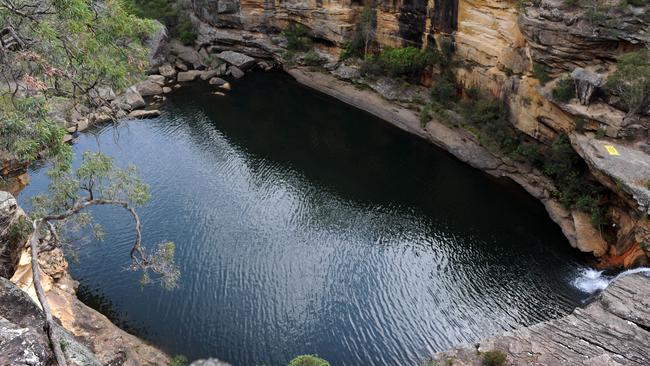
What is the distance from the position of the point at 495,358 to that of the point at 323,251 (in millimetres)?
8564

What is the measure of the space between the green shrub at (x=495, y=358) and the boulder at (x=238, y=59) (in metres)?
33.0

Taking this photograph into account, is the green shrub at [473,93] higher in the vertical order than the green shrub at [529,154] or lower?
higher

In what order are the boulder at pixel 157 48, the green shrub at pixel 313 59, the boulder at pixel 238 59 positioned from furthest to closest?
the boulder at pixel 238 59, the boulder at pixel 157 48, the green shrub at pixel 313 59

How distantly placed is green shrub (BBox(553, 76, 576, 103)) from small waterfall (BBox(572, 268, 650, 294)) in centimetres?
754

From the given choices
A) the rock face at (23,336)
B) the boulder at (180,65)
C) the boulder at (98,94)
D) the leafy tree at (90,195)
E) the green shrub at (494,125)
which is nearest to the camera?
the rock face at (23,336)

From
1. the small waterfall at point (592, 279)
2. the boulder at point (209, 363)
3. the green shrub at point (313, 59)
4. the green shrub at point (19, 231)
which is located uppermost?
the green shrub at point (19, 231)

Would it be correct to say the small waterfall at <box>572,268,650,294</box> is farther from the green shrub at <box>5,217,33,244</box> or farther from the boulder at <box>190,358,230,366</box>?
the green shrub at <box>5,217,33,244</box>

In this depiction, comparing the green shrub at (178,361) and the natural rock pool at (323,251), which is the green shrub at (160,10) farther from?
the green shrub at (178,361)

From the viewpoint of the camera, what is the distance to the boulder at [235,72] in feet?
134

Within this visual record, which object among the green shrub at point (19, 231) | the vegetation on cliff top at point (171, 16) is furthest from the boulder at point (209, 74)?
the green shrub at point (19, 231)

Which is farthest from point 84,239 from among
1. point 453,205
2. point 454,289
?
point 453,205

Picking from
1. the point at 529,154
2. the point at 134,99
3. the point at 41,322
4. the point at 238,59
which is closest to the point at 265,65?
the point at 238,59

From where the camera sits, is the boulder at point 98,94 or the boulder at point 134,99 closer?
the boulder at point 98,94

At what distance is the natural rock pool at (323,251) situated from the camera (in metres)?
17.0
